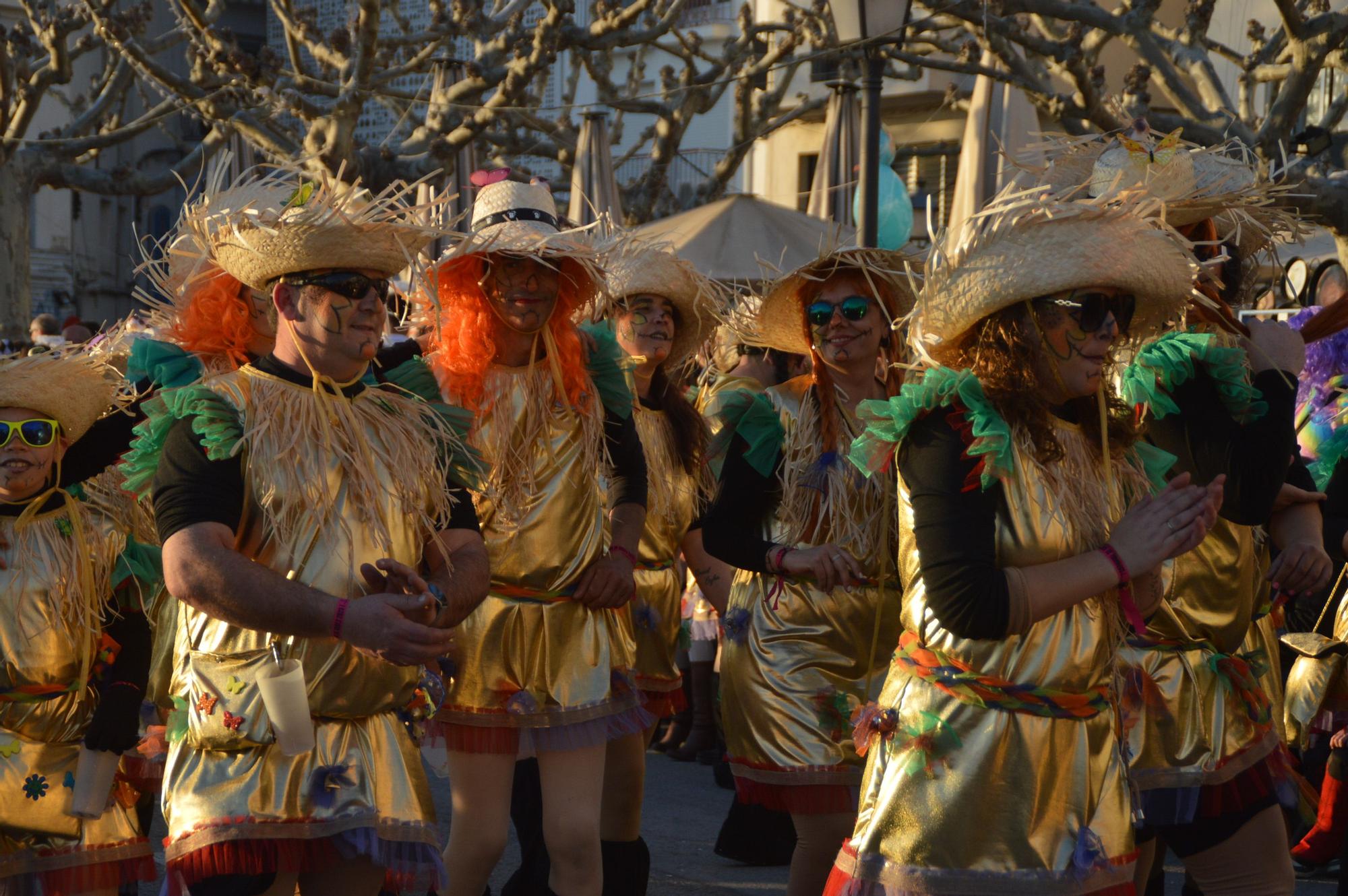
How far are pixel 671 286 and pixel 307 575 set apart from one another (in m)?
2.83

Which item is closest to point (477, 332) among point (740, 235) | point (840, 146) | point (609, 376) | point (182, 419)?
point (609, 376)

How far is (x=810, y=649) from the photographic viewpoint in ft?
15.6

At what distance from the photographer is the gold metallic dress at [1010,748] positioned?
122 inches

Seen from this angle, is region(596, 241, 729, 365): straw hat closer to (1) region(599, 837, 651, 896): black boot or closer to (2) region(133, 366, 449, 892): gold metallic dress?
(1) region(599, 837, 651, 896): black boot

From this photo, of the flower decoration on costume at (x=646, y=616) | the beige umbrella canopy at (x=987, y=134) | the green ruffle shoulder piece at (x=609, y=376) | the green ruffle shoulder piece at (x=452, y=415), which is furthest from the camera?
the beige umbrella canopy at (x=987, y=134)

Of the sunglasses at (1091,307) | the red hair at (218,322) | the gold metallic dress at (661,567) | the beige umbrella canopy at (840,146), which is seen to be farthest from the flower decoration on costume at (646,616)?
the beige umbrella canopy at (840,146)

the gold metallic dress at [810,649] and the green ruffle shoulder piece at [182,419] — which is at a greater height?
the green ruffle shoulder piece at [182,419]

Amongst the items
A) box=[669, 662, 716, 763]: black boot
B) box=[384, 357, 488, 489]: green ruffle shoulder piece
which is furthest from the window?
box=[384, 357, 488, 489]: green ruffle shoulder piece

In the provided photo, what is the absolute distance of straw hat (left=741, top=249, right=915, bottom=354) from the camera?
488 centimetres

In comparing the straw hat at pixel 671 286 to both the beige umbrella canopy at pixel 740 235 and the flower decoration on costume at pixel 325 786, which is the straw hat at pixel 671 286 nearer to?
the flower decoration on costume at pixel 325 786

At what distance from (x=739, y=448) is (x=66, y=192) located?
34.8 meters

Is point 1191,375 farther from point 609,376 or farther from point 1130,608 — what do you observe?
point 609,376

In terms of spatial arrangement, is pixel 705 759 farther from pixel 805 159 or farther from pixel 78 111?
pixel 805 159

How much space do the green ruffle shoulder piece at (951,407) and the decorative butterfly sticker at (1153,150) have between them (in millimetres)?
1109
